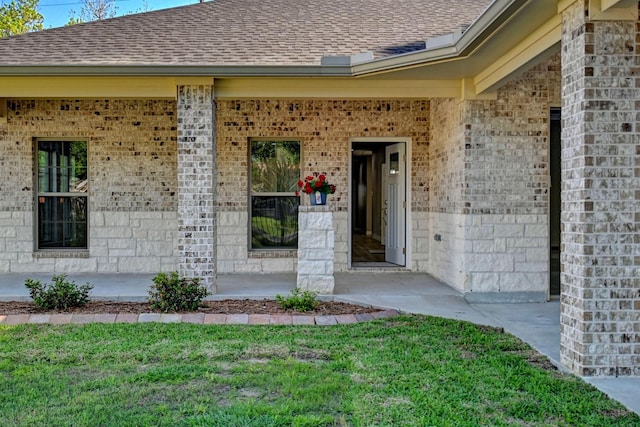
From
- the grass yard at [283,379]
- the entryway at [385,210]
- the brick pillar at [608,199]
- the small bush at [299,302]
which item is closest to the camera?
the grass yard at [283,379]

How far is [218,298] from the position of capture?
7.39 meters

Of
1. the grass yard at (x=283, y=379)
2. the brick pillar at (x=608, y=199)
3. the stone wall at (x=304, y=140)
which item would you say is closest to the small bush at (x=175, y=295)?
the grass yard at (x=283, y=379)

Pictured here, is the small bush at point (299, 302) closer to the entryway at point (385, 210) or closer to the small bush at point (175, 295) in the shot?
the small bush at point (175, 295)

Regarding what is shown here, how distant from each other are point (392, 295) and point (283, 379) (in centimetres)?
352

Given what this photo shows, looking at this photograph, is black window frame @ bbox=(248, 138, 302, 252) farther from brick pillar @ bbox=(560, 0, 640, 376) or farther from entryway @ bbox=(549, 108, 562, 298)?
brick pillar @ bbox=(560, 0, 640, 376)

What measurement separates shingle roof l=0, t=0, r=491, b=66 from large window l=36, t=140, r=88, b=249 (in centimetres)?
195

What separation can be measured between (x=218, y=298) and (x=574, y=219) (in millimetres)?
4477

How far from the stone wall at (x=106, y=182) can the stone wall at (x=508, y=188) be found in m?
4.87

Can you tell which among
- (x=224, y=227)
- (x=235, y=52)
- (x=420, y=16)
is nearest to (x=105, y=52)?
(x=235, y=52)

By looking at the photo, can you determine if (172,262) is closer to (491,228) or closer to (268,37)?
(268,37)

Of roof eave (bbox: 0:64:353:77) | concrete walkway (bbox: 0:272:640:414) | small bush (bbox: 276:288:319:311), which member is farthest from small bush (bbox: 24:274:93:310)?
roof eave (bbox: 0:64:353:77)

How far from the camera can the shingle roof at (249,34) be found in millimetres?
7598

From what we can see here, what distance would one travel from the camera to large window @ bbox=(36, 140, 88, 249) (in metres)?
9.83

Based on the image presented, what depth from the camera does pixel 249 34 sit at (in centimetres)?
893
